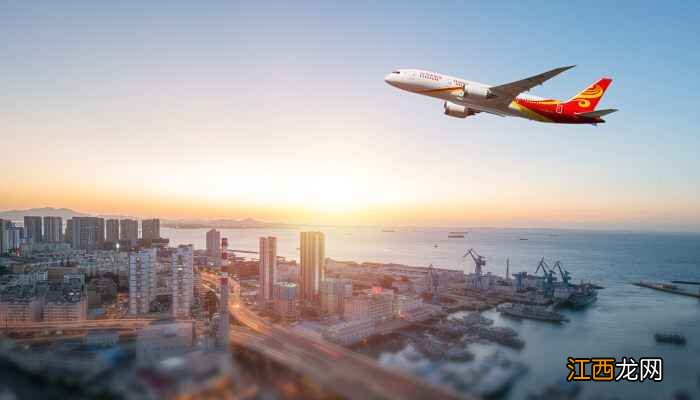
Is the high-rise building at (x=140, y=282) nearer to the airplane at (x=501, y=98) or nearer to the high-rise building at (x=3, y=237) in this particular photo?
the airplane at (x=501, y=98)

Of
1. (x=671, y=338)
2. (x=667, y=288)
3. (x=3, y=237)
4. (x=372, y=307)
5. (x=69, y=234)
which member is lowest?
(x=667, y=288)

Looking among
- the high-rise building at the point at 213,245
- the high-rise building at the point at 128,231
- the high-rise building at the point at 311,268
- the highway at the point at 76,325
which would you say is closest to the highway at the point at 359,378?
the highway at the point at 76,325

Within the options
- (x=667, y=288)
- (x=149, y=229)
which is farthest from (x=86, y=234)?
(x=667, y=288)

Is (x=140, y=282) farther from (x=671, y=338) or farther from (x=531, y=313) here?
(x=671, y=338)

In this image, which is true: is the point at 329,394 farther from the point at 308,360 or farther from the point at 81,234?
the point at 81,234

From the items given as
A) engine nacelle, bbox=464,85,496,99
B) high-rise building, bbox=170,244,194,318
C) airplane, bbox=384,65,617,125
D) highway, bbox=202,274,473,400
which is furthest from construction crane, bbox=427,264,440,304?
highway, bbox=202,274,473,400

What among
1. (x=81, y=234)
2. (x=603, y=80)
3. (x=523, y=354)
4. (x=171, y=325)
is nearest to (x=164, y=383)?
(x=171, y=325)
